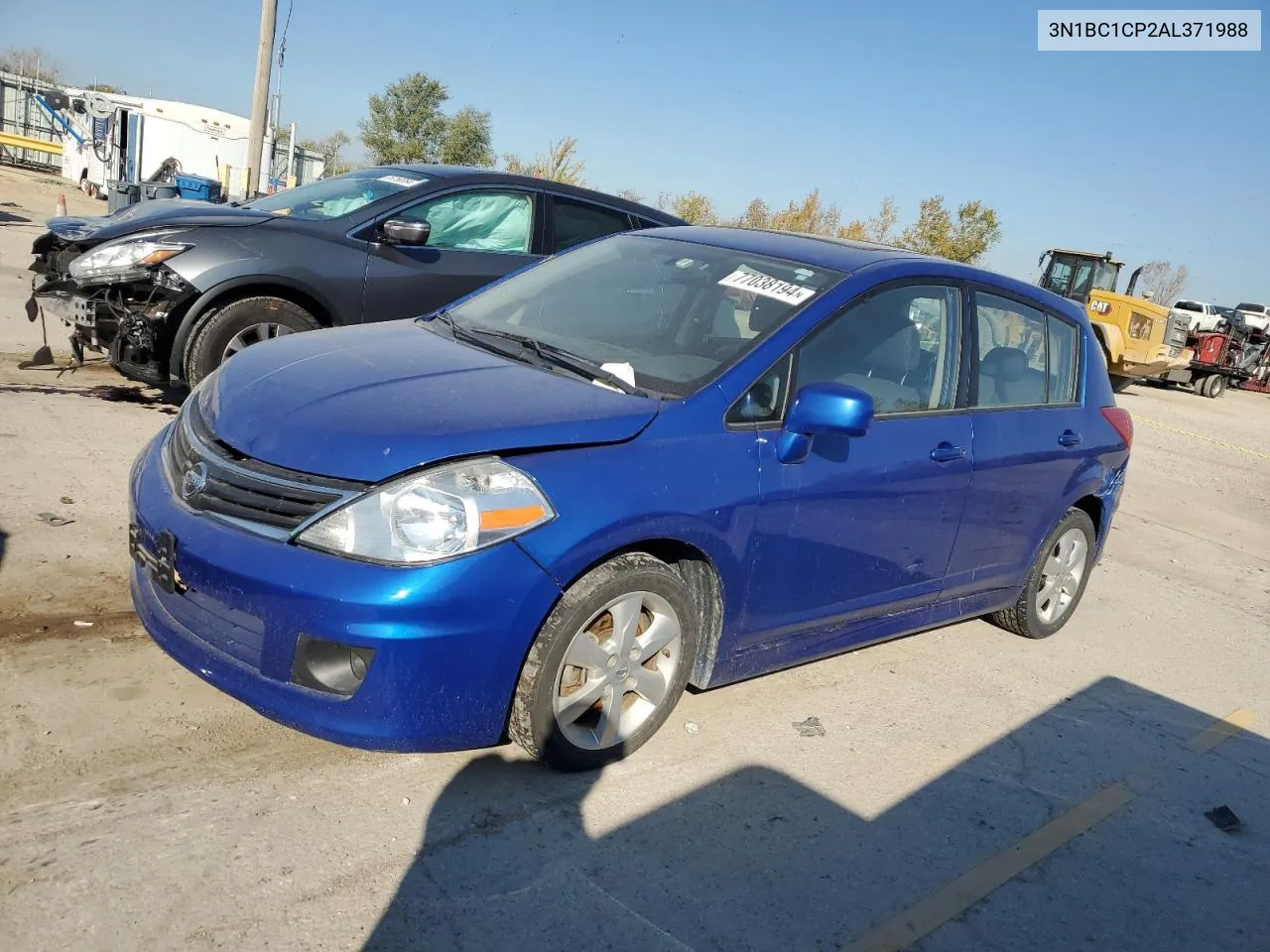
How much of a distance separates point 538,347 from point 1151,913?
2.69 metres

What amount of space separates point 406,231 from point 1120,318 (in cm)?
1878

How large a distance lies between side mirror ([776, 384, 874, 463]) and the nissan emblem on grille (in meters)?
1.78

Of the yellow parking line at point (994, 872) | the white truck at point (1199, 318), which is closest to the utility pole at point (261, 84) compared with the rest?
the yellow parking line at point (994, 872)

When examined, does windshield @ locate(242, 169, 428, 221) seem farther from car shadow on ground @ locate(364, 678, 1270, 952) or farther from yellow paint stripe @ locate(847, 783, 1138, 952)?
yellow paint stripe @ locate(847, 783, 1138, 952)

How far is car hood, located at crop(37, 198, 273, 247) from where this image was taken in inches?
240

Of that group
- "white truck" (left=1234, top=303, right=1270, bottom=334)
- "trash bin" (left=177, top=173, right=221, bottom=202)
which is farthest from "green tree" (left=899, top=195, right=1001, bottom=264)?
"trash bin" (left=177, top=173, right=221, bottom=202)

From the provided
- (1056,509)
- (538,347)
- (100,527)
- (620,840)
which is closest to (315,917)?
(620,840)

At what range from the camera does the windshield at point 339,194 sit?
6617 mm

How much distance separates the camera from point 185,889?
8.21 feet

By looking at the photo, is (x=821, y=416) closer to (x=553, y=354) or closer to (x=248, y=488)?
(x=553, y=354)

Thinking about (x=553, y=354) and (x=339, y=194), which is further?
(x=339, y=194)

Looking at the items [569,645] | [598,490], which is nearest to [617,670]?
[569,645]

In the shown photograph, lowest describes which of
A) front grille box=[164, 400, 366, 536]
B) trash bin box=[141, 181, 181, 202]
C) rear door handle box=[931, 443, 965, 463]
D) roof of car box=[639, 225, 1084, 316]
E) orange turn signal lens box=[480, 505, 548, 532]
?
trash bin box=[141, 181, 181, 202]

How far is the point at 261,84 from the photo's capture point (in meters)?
17.0
